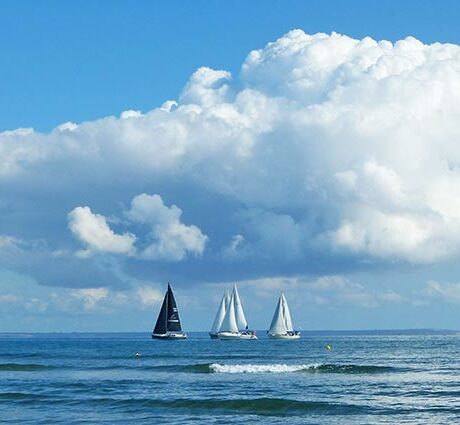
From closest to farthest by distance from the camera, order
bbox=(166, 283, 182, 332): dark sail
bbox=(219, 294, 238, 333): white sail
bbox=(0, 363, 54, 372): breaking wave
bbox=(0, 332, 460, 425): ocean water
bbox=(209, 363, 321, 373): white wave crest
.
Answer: bbox=(0, 332, 460, 425): ocean water < bbox=(209, 363, 321, 373): white wave crest < bbox=(0, 363, 54, 372): breaking wave < bbox=(166, 283, 182, 332): dark sail < bbox=(219, 294, 238, 333): white sail

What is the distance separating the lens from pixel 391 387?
62.2 meters

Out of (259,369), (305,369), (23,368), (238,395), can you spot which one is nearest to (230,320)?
(23,368)

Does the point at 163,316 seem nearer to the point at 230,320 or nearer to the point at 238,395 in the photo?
the point at 230,320

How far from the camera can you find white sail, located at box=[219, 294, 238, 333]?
641ft

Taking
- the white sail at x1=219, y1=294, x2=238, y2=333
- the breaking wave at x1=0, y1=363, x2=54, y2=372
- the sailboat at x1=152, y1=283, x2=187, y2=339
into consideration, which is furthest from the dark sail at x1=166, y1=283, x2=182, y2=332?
the breaking wave at x1=0, y1=363, x2=54, y2=372

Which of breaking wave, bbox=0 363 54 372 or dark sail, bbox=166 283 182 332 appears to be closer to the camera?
breaking wave, bbox=0 363 54 372

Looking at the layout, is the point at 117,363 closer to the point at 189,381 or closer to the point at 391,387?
the point at 189,381

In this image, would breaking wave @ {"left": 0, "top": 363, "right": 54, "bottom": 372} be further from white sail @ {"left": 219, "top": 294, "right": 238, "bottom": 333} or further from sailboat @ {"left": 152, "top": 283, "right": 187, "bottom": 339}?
white sail @ {"left": 219, "top": 294, "right": 238, "bottom": 333}

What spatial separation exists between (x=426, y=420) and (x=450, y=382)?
22.2 m

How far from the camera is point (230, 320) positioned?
197 m

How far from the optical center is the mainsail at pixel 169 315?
18875 cm

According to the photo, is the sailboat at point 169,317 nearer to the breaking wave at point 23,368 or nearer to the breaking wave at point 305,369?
the breaking wave at point 23,368

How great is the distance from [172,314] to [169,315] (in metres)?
0.76

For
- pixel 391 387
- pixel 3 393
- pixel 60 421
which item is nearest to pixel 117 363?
pixel 3 393
